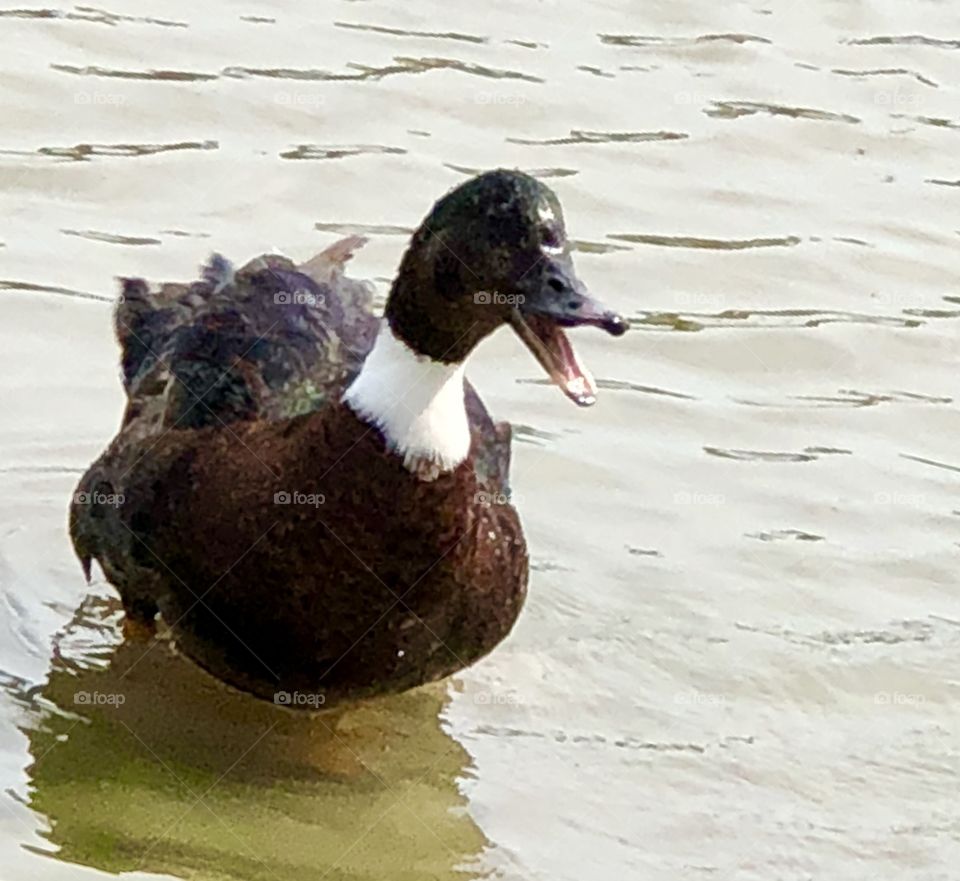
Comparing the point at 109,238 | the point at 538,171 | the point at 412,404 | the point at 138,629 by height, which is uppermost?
the point at 412,404

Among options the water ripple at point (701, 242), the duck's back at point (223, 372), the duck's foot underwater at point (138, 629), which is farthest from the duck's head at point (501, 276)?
the water ripple at point (701, 242)

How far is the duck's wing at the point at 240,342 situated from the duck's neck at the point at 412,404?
384mm

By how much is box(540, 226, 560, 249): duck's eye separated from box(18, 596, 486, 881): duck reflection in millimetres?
1313

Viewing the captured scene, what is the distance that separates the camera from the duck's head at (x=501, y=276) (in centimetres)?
485

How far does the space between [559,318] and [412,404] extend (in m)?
0.39

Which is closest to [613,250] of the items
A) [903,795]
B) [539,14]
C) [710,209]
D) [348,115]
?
[710,209]

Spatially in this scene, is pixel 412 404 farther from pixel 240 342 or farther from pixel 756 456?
pixel 756 456

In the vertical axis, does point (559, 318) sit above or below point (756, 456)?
above

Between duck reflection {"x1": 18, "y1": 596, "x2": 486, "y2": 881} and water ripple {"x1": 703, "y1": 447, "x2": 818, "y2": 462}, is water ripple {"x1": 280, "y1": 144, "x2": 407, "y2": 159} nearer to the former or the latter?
water ripple {"x1": 703, "y1": 447, "x2": 818, "y2": 462}

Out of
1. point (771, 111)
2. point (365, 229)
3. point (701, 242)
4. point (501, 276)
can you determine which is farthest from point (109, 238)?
point (501, 276)

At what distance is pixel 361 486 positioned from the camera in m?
5.02

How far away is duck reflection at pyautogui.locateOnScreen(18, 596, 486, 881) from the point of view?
198 inches

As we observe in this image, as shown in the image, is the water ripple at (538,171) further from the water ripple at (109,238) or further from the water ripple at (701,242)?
the water ripple at (109,238)

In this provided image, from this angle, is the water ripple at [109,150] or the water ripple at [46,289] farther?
the water ripple at [109,150]
